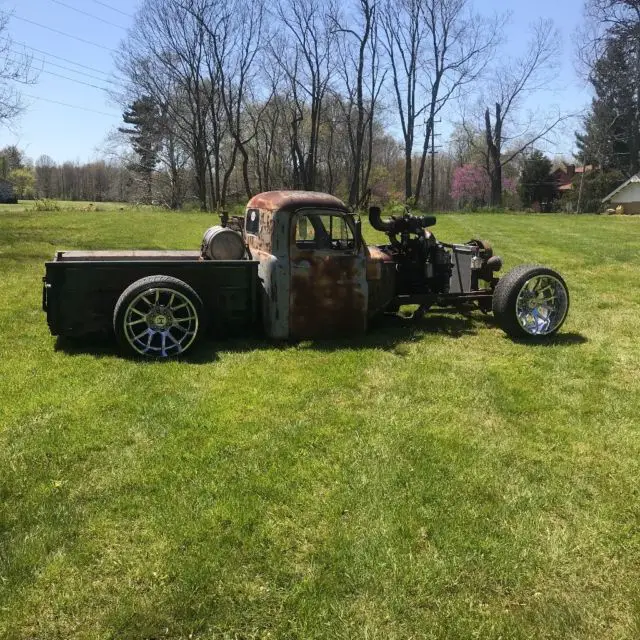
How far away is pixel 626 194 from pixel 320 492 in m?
47.0

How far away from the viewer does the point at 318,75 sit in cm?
3984

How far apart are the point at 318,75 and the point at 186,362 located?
37459 millimetres

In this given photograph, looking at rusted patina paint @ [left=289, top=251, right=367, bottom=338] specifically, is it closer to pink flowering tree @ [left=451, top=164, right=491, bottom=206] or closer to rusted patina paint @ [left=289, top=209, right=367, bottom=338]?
rusted patina paint @ [left=289, top=209, right=367, bottom=338]

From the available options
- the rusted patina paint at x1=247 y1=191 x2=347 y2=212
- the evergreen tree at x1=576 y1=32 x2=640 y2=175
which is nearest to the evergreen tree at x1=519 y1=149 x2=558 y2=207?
the evergreen tree at x1=576 y1=32 x2=640 y2=175

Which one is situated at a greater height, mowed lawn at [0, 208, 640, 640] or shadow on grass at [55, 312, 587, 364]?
shadow on grass at [55, 312, 587, 364]

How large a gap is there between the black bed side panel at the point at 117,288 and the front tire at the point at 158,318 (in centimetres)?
29

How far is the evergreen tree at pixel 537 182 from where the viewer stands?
171ft

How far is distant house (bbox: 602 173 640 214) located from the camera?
42.8 metres

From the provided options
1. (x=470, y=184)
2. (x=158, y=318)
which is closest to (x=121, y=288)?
(x=158, y=318)

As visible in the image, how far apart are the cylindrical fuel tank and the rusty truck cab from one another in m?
0.28

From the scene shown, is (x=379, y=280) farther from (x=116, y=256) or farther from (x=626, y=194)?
(x=626, y=194)

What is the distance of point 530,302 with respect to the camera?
7.31 meters

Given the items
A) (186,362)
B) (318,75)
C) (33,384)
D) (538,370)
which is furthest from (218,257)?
Answer: (318,75)

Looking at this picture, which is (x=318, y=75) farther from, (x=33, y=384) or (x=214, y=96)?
(x=33, y=384)
